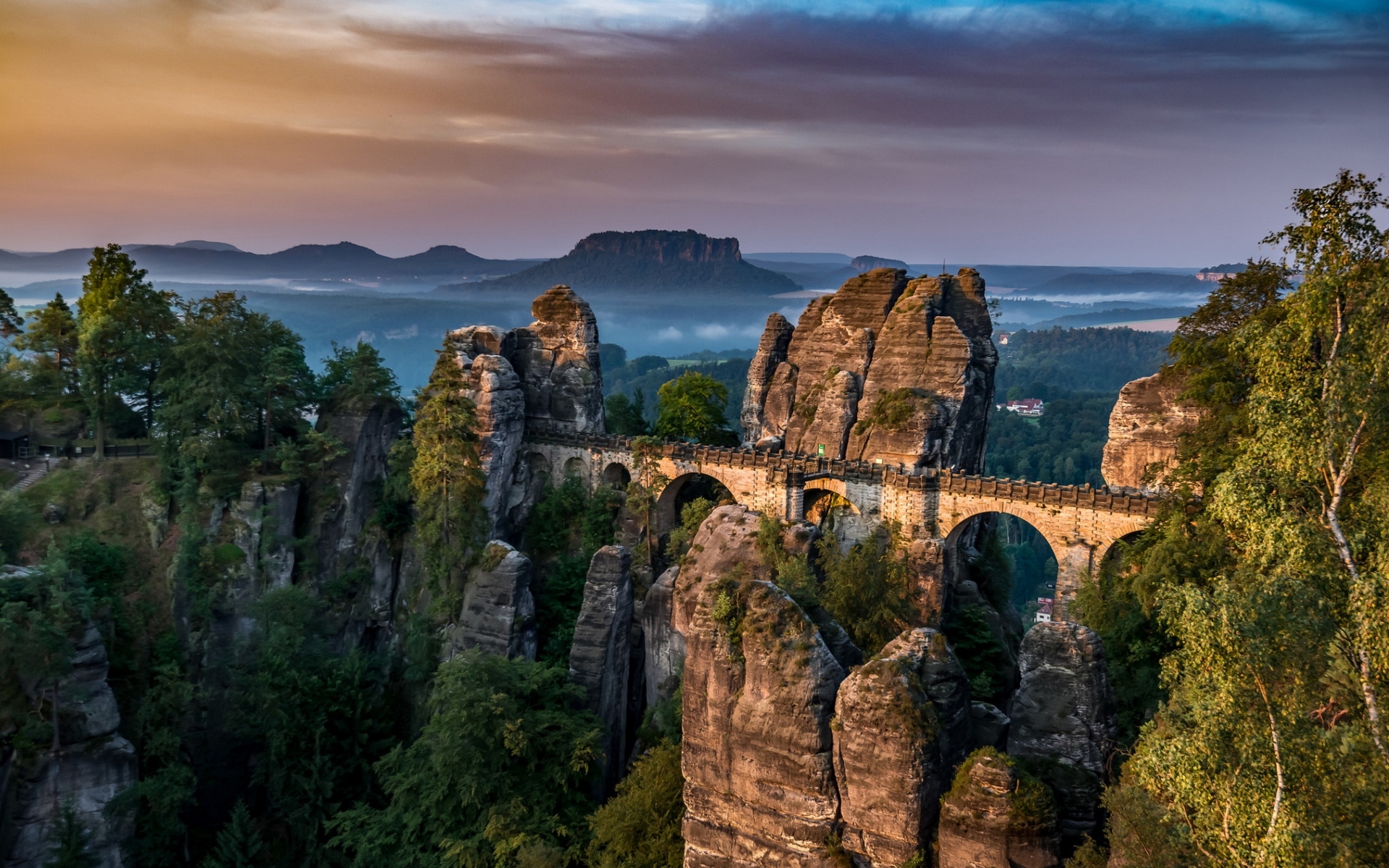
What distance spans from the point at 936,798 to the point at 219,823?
2956 cm

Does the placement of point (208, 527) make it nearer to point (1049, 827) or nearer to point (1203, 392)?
point (1049, 827)

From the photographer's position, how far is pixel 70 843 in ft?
92.1

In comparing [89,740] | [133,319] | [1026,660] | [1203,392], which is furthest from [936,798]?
[133,319]

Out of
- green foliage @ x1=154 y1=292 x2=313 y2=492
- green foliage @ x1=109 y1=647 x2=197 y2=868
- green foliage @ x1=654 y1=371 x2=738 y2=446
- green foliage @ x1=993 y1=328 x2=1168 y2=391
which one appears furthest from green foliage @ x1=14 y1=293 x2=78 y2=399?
green foliage @ x1=993 y1=328 x2=1168 y2=391

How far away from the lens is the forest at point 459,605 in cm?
1378

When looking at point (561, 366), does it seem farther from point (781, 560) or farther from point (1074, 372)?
point (1074, 372)

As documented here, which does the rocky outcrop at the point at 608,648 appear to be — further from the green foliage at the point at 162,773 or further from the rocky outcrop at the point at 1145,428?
the rocky outcrop at the point at 1145,428

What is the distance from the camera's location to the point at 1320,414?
53.2ft

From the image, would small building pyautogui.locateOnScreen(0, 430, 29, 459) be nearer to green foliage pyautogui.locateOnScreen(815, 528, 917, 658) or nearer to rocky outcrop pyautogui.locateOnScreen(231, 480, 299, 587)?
rocky outcrop pyautogui.locateOnScreen(231, 480, 299, 587)

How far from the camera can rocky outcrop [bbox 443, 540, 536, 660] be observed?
34.3m

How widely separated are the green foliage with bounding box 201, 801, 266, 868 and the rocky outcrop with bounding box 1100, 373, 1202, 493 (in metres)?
33.2

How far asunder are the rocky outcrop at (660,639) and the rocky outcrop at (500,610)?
481cm

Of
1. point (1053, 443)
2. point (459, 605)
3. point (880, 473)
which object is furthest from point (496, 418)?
point (1053, 443)

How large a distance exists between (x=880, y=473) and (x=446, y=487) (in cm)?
1836
